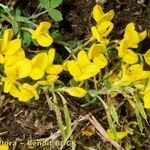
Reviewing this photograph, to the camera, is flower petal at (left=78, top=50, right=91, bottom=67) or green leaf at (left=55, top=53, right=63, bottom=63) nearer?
flower petal at (left=78, top=50, right=91, bottom=67)

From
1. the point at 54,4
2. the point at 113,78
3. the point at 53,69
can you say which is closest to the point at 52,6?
the point at 54,4

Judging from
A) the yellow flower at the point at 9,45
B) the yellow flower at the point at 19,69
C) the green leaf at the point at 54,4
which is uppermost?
the green leaf at the point at 54,4

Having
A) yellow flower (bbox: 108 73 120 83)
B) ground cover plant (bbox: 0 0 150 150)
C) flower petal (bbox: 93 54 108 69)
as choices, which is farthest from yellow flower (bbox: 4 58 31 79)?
yellow flower (bbox: 108 73 120 83)

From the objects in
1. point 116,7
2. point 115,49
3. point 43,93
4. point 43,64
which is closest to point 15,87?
point 43,64

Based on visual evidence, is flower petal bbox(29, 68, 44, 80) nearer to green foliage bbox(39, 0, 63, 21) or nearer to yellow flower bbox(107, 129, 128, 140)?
green foliage bbox(39, 0, 63, 21)

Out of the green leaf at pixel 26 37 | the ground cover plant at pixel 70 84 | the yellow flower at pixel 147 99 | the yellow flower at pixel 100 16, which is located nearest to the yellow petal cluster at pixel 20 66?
the ground cover plant at pixel 70 84

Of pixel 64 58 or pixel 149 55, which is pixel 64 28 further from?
pixel 149 55

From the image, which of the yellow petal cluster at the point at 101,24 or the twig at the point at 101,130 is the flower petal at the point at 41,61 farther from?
the twig at the point at 101,130

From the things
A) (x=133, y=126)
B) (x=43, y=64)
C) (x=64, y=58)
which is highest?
(x=43, y=64)
